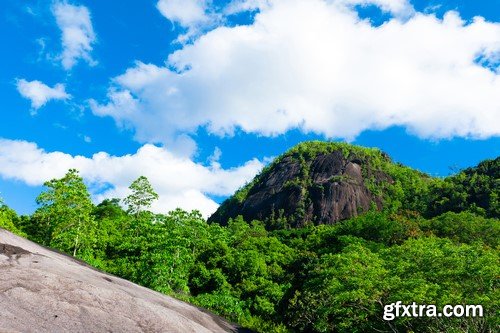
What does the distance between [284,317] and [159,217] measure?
50.9 ft

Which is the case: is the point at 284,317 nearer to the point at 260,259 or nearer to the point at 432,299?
the point at 260,259

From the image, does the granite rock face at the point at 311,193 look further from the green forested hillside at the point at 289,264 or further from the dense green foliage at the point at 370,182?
the green forested hillside at the point at 289,264

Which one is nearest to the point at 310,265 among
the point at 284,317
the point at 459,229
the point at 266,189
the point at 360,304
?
the point at 284,317

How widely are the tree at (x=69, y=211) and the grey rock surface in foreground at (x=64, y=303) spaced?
25445 millimetres

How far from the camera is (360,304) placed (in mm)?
26781

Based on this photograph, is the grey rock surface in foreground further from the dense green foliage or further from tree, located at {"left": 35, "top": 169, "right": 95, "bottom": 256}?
the dense green foliage

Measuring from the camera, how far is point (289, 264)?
5594cm

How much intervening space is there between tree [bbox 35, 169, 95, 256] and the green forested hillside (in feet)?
0.31

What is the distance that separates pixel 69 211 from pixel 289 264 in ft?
91.8

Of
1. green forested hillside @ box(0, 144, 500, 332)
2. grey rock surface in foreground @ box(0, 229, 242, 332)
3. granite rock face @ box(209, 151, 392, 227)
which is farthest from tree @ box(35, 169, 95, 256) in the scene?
granite rock face @ box(209, 151, 392, 227)

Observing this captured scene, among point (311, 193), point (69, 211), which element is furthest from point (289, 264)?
point (311, 193)

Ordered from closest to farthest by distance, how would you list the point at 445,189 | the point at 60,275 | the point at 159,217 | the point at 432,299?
1. the point at 60,275
2. the point at 432,299
3. the point at 159,217
4. the point at 445,189

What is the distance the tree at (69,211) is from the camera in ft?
132

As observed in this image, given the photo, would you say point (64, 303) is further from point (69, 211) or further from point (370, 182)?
point (370, 182)
